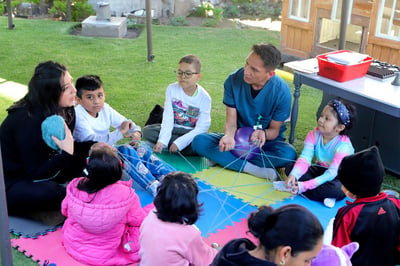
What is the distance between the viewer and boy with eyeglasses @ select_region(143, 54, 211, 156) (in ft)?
11.1

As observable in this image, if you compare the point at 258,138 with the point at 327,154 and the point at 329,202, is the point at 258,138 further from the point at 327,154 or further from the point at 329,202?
the point at 329,202

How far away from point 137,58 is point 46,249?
3.44 metres

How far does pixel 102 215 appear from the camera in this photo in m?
2.28

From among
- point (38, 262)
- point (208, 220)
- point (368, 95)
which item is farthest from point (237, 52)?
point (38, 262)

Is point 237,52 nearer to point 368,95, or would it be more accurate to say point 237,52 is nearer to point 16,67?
point 16,67

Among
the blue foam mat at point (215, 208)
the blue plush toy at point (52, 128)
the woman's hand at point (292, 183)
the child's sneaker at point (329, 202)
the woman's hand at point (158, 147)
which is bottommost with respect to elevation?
the blue foam mat at point (215, 208)

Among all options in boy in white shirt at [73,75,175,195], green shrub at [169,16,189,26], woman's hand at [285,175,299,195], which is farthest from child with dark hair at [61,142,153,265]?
green shrub at [169,16,189,26]

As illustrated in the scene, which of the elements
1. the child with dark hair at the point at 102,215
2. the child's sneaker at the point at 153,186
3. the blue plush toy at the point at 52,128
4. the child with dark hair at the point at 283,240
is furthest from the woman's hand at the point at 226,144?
the child with dark hair at the point at 283,240

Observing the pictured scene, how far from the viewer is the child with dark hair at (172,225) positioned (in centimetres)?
196

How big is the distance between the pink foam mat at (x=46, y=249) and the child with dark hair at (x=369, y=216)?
4.20ft

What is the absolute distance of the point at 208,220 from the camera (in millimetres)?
2789

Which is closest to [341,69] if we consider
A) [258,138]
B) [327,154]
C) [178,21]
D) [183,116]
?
[327,154]

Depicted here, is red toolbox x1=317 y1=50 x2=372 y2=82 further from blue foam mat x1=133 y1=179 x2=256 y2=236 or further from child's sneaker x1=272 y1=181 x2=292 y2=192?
blue foam mat x1=133 y1=179 x2=256 y2=236

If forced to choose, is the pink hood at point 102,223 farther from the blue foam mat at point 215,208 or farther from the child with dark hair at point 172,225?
the blue foam mat at point 215,208
